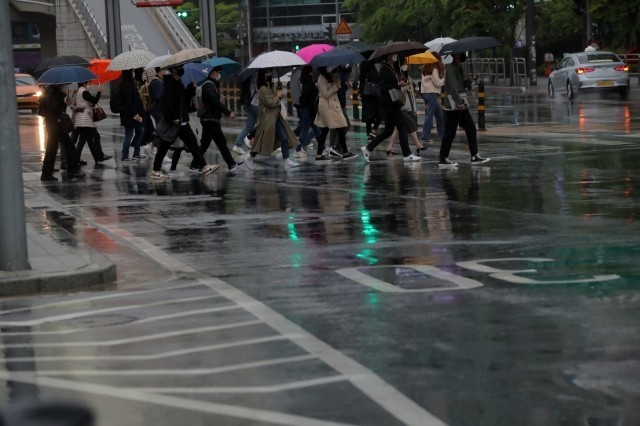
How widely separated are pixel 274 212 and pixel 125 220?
1666 millimetres

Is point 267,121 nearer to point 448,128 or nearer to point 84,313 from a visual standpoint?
point 448,128

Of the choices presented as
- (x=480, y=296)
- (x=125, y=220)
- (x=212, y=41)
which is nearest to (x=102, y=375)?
(x=480, y=296)

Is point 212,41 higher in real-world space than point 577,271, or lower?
higher

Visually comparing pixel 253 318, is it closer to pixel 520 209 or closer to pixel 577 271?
pixel 577 271

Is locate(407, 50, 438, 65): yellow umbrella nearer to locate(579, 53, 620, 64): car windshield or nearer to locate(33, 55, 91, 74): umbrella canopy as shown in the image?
locate(33, 55, 91, 74): umbrella canopy

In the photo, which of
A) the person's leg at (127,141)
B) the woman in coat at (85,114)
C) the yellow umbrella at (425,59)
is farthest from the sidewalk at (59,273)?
the yellow umbrella at (425,59)

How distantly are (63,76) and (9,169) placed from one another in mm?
10575

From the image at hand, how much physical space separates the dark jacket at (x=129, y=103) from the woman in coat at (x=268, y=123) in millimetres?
3100

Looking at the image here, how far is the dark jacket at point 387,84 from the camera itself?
71.2ft

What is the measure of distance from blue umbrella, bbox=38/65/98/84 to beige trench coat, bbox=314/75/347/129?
12.8 ft

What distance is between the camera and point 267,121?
2220cm

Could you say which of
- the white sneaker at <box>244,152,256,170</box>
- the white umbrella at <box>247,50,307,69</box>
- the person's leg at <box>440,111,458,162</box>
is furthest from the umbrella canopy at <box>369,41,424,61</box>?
the white sneaker at <box>244,152,256,170</box>

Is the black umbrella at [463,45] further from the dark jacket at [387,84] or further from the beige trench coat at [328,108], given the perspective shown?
the beige trench coat at [328,108]

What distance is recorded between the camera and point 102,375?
7316 millimetres
